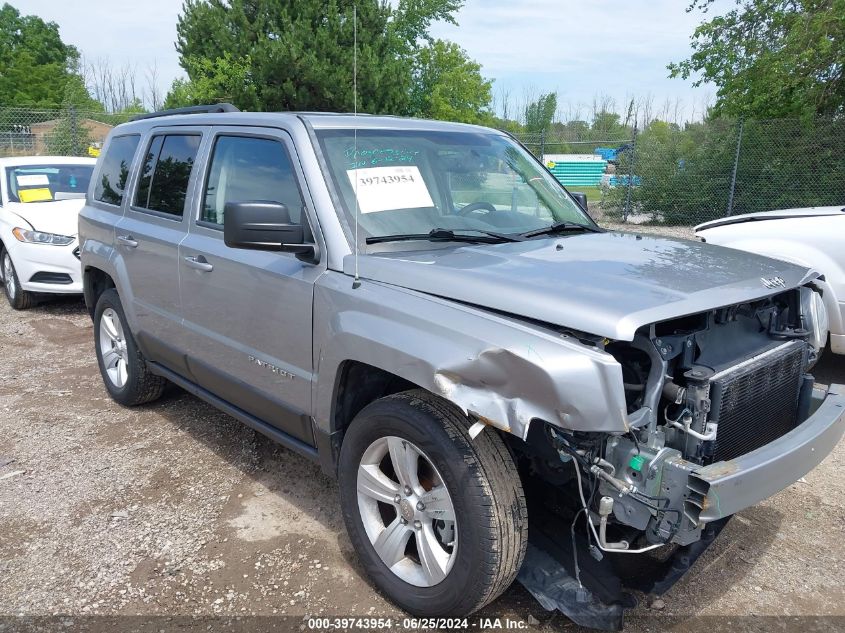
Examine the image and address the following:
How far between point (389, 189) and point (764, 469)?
190 cm

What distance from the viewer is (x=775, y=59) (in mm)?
14211

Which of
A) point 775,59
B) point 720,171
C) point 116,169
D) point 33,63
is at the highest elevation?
point 33,63

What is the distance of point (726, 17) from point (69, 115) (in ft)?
52.5

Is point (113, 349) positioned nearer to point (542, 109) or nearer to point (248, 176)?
point (248, 176)

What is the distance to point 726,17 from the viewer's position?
51.4ft

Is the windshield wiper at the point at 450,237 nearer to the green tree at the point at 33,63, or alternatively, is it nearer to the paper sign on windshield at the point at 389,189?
the paper sign on windshield at the point at 389,189

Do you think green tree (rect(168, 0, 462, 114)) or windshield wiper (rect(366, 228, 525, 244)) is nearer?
windshield wiper (rect(366, 228, 525, 244))

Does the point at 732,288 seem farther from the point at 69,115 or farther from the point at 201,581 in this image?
the point at 69,115

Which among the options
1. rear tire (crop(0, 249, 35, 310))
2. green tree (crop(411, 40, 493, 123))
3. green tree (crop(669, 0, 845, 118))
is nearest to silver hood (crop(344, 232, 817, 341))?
rear tire (crop(0, 249, 35, 310))

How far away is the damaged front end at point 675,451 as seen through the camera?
2164 millimetres

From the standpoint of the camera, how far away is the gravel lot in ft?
9.24

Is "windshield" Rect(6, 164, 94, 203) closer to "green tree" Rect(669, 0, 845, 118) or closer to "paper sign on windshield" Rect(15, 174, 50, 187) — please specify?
"paper sign on windshield" Rect(15, 174, 50, 187)

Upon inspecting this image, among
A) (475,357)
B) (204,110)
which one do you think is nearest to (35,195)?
(204,110)

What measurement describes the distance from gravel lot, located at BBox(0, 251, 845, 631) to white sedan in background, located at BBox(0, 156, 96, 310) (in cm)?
341
